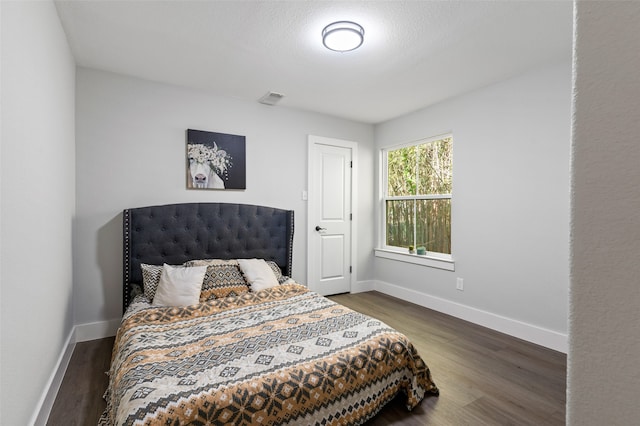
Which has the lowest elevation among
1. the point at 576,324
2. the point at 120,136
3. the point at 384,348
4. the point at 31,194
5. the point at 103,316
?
the point at 103,316

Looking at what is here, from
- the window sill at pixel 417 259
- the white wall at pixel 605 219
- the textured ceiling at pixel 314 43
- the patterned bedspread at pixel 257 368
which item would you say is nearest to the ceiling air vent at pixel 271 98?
the textured ceiling at pixel 314 43

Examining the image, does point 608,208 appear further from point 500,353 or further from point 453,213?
point 453,213

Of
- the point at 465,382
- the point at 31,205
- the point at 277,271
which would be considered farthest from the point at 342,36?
the point at 465,382

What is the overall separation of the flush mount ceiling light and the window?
196 centimetres

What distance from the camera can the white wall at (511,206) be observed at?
2.76 meters

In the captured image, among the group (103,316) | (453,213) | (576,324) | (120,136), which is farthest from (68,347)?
(453,213)

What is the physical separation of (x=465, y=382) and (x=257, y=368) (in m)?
1.52

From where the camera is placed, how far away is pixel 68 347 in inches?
100

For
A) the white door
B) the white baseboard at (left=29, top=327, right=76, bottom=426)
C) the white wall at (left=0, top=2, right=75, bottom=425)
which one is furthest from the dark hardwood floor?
the white door

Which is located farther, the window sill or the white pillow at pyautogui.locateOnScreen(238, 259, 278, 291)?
the window sill

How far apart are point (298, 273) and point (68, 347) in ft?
7.64

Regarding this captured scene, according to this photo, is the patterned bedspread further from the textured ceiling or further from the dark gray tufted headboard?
the textured ceiling

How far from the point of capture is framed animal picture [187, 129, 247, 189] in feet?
11.2

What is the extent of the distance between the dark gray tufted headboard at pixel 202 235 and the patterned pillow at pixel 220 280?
9.2 inches
